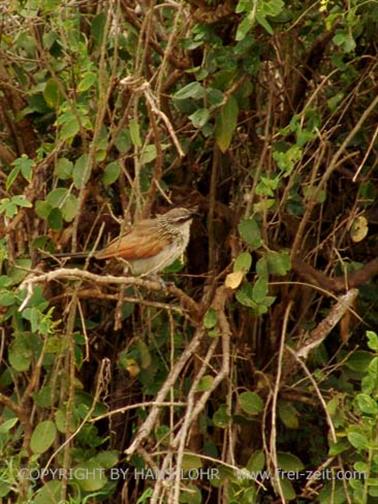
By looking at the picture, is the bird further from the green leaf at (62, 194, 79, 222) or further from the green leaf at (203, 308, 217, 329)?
the green leaf at (203, 308, 217, 329)

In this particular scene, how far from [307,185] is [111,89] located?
751 millimetres

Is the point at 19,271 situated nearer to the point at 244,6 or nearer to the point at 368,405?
the point at 244,6

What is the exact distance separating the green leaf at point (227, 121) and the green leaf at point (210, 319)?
538mm

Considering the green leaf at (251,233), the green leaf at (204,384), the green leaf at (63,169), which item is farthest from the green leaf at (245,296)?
the green leaf at (63,169)

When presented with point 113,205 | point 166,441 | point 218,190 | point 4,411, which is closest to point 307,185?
point 218,190

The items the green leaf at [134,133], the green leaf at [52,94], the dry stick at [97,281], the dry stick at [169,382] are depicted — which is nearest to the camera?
the dry stick at [97,281]

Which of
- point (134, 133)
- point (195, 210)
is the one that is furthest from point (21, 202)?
point (195, 210)

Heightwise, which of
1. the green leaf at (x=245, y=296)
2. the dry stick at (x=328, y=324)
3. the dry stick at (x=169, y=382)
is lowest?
the dry stick at (x=169, y=382)

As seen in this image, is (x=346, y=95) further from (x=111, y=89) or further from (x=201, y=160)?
(x=111, y=89)

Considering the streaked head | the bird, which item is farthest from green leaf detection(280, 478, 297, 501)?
the streaked head

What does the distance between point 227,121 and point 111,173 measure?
44 centimetres

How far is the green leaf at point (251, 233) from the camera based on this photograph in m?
3.82

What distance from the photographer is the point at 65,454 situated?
3844mm

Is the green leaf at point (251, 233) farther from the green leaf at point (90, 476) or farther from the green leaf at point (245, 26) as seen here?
the green leaf at point (90, 476)
